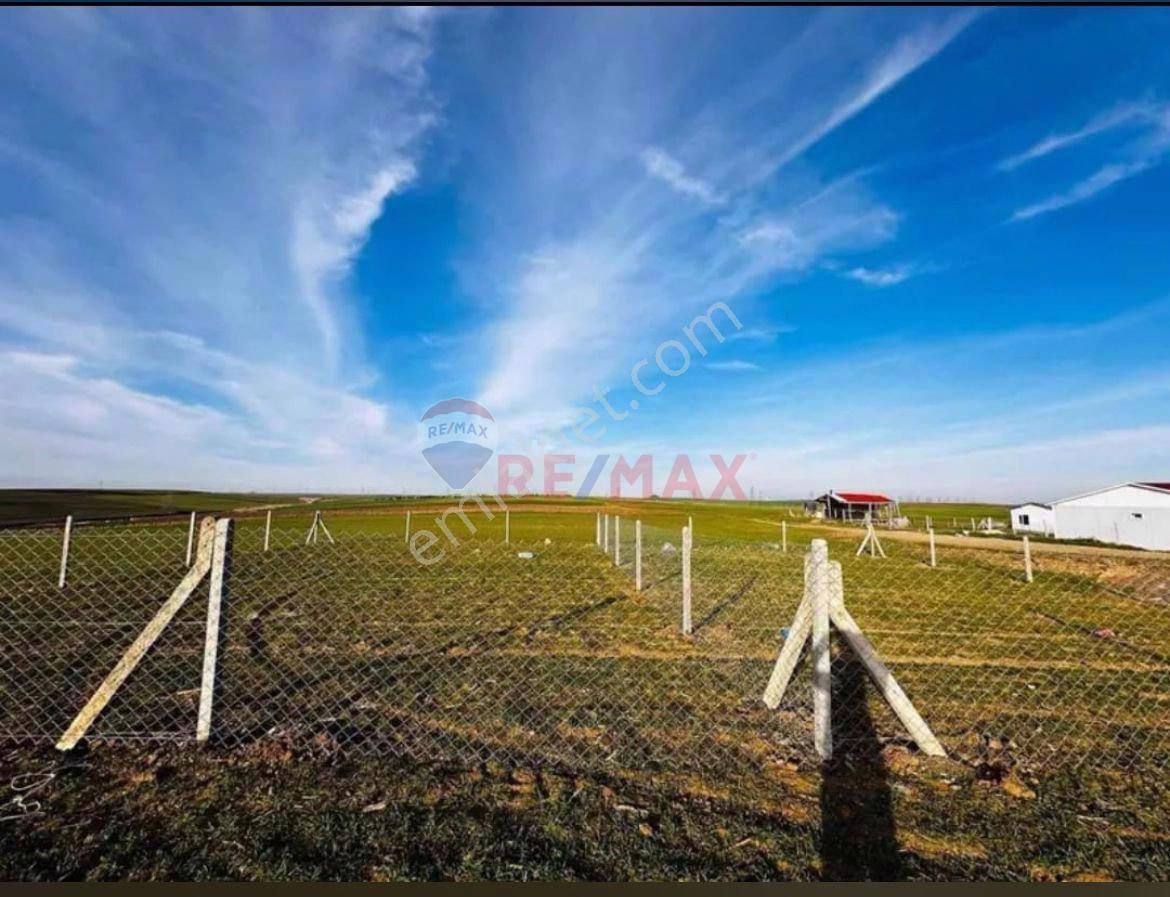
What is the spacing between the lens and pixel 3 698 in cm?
474

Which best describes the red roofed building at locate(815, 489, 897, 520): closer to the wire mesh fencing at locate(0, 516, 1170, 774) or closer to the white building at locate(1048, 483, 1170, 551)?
the white building at locate(1048, 483, 1170, 551)

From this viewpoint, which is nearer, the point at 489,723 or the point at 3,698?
the point at 489,723

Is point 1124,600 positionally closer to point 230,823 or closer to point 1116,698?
point 1116,698

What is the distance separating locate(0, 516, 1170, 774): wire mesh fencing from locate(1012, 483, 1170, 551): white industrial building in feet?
83.3

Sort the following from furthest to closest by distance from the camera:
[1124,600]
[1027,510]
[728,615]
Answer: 1. [1027,510]
2. [1124,600]
3. [728,615]

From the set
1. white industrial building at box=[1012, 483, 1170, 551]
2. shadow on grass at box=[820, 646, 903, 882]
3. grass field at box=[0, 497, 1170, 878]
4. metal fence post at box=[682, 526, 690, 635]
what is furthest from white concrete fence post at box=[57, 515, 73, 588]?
white industrial building at box=[1012, 483, 1170, 551]

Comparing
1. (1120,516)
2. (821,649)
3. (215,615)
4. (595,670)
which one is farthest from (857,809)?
(1120,516)

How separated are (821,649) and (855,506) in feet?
222

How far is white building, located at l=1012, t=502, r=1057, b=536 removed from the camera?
43.5 m

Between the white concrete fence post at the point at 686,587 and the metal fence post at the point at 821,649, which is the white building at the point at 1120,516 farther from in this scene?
the metal fence post at the point at 821,649

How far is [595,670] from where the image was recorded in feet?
19.3

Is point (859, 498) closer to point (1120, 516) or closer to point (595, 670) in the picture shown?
point (1120, 516)

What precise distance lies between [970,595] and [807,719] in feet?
31.4

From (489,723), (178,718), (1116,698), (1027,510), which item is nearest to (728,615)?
(1116,698)
